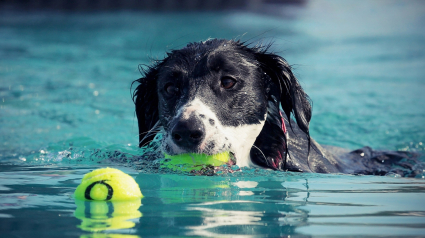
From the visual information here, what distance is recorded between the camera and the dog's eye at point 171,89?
4043 mm

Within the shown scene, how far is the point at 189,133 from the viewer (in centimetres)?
337

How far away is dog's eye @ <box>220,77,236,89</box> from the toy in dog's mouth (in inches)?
21.5

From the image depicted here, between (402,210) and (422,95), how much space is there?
10.4 metres

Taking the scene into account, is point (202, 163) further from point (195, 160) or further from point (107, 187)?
point (107, 187)

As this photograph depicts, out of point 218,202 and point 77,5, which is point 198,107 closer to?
point 218,202

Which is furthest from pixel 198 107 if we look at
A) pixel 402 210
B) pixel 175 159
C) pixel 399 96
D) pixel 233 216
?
pixel 399 96

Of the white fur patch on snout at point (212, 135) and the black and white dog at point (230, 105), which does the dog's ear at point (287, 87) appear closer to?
the black and white dog at point (230, 105)

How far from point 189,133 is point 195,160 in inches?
13.4

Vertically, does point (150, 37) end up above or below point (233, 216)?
above

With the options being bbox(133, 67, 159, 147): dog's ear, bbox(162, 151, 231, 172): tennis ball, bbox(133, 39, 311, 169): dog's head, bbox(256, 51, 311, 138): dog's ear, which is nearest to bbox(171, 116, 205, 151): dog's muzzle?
bbox(133, 39, 311, 169): dog's head

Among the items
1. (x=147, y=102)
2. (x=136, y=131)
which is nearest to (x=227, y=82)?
(x=147, y=102)

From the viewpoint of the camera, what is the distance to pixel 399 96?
1177 cm

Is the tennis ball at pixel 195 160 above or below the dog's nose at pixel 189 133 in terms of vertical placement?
below

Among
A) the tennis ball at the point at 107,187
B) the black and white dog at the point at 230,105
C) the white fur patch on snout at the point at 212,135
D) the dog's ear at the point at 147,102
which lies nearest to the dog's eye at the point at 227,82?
the black and white dog at the point at 230,105
